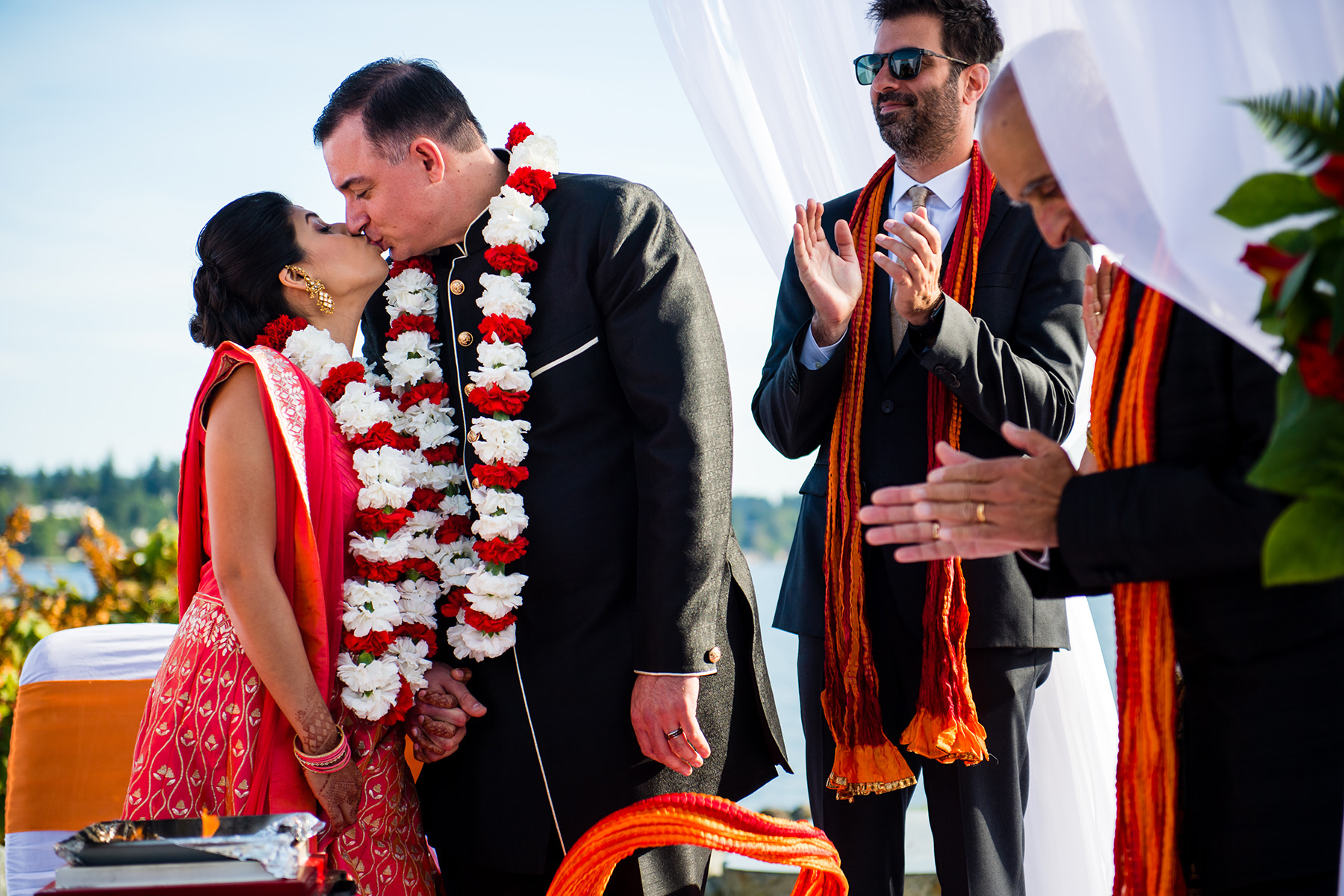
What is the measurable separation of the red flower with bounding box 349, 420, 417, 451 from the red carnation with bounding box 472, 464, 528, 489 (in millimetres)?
203

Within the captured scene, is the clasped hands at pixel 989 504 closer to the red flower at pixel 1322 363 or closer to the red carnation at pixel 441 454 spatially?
the red flower at pixel 1322 363

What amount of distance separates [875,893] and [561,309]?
4.28 ft

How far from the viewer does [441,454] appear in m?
2.13

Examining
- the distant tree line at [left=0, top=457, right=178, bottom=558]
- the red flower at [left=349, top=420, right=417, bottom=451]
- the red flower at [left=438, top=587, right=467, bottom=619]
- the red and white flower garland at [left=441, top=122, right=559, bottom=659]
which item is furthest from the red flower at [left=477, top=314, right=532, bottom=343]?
the distant tree line at [left=0, top=457, right=178, bottom=558]

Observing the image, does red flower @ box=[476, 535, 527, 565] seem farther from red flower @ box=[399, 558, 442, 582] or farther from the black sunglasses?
the black sunglasses

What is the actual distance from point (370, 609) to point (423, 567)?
0.13 meters

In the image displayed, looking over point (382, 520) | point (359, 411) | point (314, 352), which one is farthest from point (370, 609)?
point (314, 352)

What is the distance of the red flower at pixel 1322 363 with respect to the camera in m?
0.91

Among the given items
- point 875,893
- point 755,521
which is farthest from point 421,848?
point 755,521

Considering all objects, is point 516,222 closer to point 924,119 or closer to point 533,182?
point 533,182

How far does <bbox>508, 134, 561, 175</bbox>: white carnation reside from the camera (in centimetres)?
217

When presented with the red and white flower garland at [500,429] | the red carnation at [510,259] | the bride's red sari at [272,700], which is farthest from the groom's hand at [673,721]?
the red carnation at [510,259]

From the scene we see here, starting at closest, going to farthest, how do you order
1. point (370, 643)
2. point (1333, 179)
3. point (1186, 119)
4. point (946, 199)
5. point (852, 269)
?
point (1333, 179) → point (1186, 119) → point (370, 643) → point (852, 269) → point (946, 199)

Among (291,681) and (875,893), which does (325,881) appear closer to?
(291,681)
